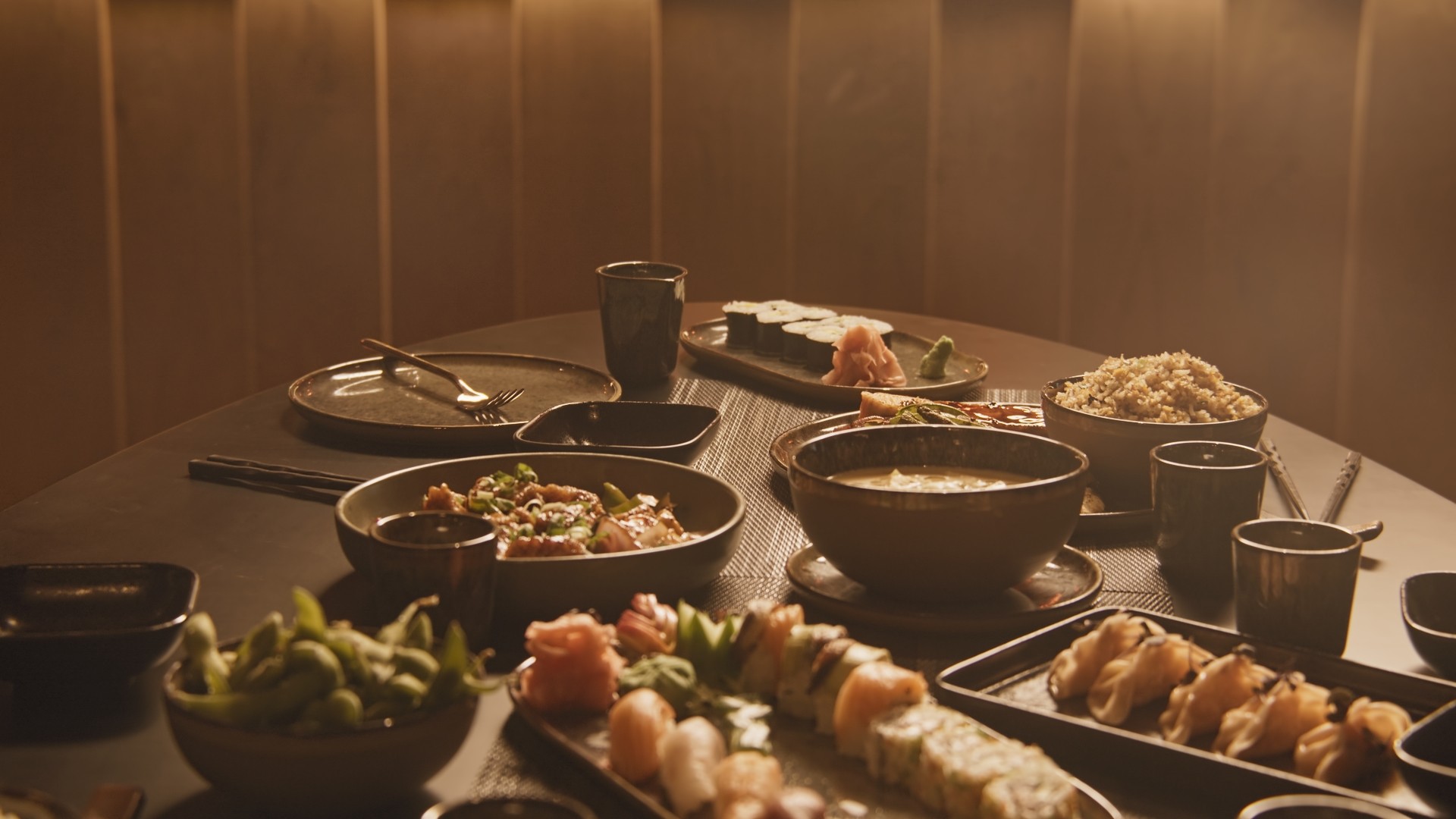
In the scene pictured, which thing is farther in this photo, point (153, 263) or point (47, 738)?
point (153, 263)

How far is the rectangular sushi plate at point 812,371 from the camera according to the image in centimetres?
235

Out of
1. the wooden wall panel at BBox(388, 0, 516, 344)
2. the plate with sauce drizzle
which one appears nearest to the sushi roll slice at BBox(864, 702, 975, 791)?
the plate with sauce drizzle

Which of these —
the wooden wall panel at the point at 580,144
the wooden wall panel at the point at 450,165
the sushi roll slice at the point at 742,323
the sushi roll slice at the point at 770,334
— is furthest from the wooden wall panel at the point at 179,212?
the sushi roll slice at the point at 770,334

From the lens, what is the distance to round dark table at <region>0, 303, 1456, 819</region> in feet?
3.30

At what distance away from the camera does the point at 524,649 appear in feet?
4.05

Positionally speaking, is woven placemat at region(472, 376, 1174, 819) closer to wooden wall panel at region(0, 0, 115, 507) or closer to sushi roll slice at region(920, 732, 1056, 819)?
sushi roll slice at region(920, 732, 1056, 819)

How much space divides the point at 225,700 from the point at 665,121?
3.82m

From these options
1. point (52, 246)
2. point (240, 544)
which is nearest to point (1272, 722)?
point (240, 544)

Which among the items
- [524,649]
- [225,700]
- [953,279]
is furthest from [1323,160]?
[225,700]

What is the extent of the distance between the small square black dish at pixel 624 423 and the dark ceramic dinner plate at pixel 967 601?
0.58m

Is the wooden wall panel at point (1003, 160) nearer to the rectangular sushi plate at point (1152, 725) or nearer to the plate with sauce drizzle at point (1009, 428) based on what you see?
the plate with sauce drizzle at point (1009, 428)

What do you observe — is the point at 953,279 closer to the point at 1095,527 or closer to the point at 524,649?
the point at 1095,527

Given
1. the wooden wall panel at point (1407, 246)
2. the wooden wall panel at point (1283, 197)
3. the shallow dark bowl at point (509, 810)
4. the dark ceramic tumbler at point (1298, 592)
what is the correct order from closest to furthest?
the shallow dark bowl at point (509, 810), the dark ceramic tumbler at point (1298, 592), the wooden wall panel at point (1407, 246), the wooden wall panel at point (1283, 197)

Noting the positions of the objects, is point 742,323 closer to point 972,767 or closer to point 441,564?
point 441,564
